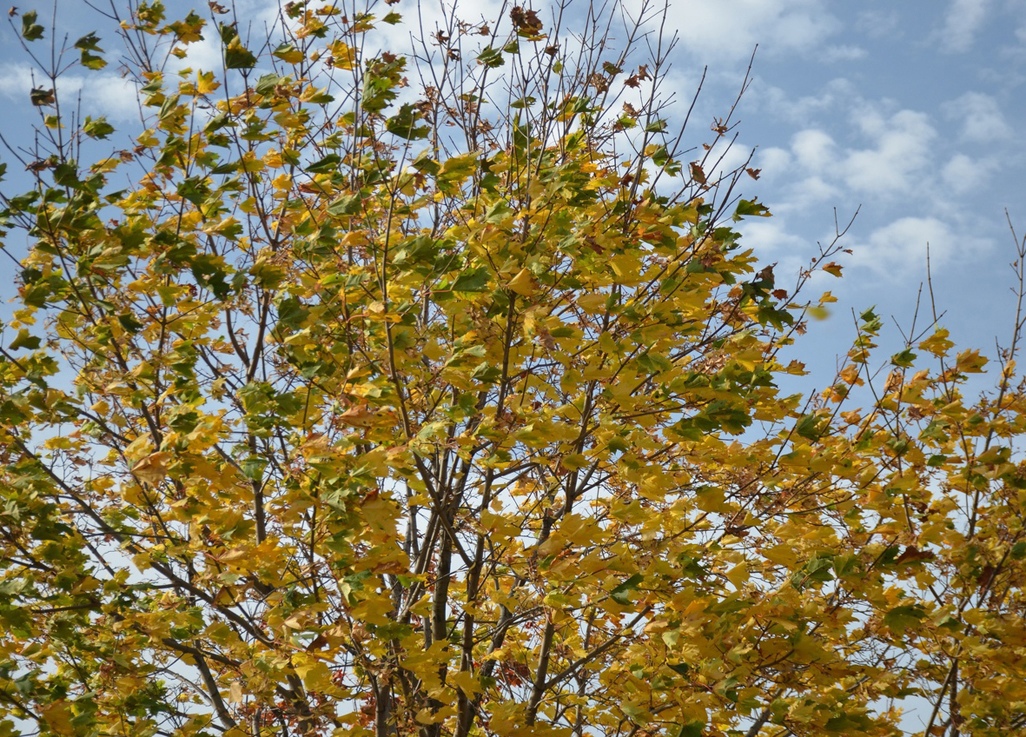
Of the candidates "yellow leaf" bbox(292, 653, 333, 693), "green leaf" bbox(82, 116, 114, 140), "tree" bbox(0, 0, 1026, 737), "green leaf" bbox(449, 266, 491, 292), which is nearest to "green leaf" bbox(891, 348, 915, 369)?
"tree" bbox(0, 0, 1026, 737)

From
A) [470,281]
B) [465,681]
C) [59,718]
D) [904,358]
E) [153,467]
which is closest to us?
[153,467]

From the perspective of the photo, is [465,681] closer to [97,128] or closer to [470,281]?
[470,281]

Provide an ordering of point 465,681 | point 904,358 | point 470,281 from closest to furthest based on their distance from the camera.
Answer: point 470,281
point 465,681
point 904,358

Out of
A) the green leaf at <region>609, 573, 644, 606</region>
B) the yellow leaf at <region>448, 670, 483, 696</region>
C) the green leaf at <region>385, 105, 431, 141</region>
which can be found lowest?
the yellow leaf at <region>448, 670, 483, 696</region>

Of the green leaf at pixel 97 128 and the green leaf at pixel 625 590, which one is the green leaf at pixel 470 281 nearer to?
the green leaf at pixel 625 590

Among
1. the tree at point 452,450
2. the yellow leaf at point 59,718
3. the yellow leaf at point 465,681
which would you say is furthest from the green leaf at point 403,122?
the yellow leaf at point 59,718

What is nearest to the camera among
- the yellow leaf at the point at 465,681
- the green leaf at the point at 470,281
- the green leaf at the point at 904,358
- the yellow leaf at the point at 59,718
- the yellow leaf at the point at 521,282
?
the green leaf at the point at 470,281

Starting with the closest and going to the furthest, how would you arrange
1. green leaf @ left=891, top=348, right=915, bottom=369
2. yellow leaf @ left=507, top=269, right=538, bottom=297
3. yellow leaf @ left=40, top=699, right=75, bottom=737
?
yellow leaf @ left=507, top=269, right=538, bottom=297 < yellow leaf @ left=40, top=699, right=75, bottom=737 < green leaf @ left=891, top=348, right=915, bottom=369

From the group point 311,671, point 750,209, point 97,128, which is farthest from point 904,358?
point 97,128

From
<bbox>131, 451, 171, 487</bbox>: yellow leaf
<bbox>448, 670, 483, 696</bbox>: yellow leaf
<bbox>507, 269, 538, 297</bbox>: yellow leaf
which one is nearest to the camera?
<bbox>131, 451, 171, 487</bbox>: yellow leaf

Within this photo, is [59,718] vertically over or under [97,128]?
under

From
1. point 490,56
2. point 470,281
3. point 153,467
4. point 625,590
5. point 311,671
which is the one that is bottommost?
point 311,671

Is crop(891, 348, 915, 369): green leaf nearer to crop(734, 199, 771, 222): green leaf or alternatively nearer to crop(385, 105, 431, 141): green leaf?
crop(734, 199, 771, 222): green leaf

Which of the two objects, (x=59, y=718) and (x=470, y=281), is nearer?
(x=470, y=281)
